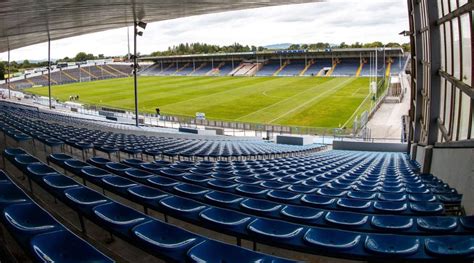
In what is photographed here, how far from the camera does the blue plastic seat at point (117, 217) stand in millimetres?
3615

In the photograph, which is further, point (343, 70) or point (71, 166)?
point (343, 70)

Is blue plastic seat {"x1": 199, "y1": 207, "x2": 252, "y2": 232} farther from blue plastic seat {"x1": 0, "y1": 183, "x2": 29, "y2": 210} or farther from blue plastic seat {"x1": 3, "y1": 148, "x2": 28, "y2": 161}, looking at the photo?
blue plastic seat {"x1": 3, "y1": 148, "x2": 28, "y2": 161}

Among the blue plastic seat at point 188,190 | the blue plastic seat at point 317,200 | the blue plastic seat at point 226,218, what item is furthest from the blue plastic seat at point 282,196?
the blue plastic seat at point 226,218

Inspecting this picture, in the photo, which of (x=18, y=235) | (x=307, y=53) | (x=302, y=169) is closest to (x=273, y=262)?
(x=18, y=235)

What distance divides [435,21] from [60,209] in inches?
359

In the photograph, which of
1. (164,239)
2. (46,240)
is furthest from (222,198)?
(46,240)

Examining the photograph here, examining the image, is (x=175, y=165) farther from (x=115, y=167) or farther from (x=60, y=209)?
(x=60, y=209)

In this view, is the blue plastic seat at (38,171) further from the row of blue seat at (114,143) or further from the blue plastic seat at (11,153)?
the row of blue seat at (114,143)

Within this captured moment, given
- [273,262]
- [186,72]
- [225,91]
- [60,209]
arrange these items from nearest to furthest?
[273,262], [60,209], [225,91], [186,72]

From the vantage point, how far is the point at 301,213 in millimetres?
4492

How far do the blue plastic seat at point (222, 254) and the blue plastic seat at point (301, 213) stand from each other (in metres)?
1.36

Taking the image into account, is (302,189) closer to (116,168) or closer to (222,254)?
(116,168)

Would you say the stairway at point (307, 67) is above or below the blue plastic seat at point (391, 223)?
above

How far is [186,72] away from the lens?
298 ft
